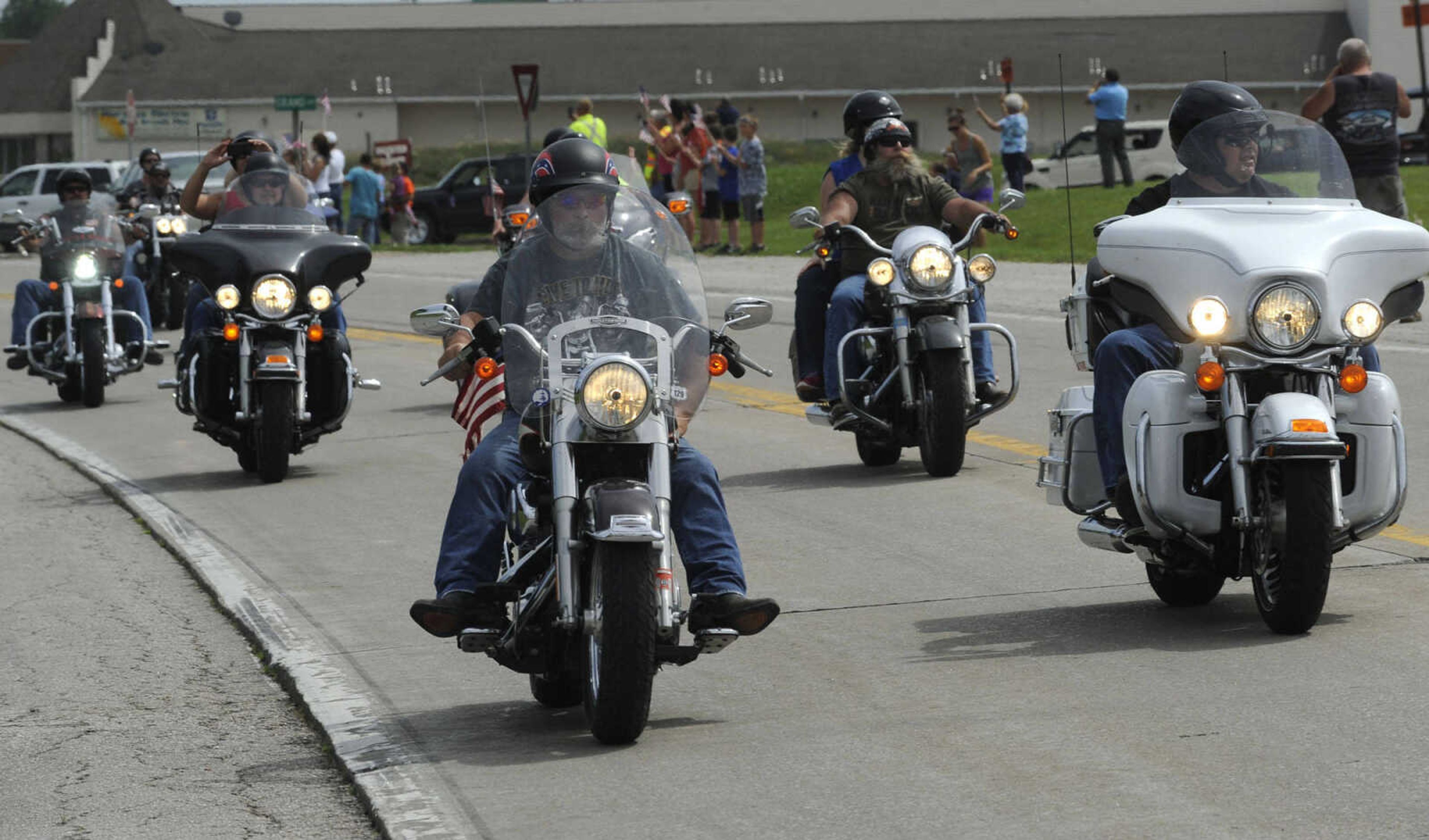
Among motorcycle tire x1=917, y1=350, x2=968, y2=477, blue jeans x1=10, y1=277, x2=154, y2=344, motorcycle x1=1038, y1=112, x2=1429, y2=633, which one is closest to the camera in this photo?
motorcycle x1=1038, y1=112, x2=1429, y2=633

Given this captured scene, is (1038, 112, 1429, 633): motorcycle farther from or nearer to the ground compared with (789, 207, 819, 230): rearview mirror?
nearer to the ground

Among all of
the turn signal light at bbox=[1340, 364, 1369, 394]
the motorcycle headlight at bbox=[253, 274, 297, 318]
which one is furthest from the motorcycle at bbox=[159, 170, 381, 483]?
the turn signal light at bbox=[1340, 364, 1369, 394]

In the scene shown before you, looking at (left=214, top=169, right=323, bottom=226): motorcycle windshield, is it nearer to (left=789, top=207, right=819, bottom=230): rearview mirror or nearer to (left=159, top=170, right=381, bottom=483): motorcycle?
(left=159, top=170, right=381, bottom=483): motorcycle

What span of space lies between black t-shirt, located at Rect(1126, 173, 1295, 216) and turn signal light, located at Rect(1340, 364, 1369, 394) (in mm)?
650

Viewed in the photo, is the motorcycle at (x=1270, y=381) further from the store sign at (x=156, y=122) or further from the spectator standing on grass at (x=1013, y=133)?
the store sign at (x=156, y=122)

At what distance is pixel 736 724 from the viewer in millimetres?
6215

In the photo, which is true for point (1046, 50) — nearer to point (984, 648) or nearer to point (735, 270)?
point (735, 270)

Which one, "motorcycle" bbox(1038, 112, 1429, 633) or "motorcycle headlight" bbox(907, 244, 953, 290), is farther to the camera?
"motorcycle headlight" bbox(907, 244, 953, 290)

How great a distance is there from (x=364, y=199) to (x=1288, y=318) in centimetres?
3032

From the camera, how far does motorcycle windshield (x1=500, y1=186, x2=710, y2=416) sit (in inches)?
237

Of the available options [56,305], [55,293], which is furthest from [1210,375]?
[56,305]

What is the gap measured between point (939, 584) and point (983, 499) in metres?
2.01

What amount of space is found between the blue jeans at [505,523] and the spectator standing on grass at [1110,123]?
24.5 metres

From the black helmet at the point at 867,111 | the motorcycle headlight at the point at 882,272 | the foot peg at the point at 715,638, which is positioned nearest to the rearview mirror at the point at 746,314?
the foot peg at the point at 715,638
